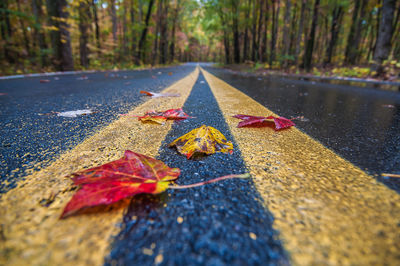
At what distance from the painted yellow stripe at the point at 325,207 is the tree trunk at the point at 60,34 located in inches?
395

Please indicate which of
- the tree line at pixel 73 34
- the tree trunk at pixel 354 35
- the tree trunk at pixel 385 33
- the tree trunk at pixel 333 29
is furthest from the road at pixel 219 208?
the tree trunk at pixel 354 35

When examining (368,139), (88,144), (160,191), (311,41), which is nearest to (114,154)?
(88,144)

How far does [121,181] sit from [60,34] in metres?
10.2

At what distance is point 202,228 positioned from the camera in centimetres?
53

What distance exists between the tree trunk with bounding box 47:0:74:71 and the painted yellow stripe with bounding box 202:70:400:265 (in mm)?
10035

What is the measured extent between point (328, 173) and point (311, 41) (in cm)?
1169

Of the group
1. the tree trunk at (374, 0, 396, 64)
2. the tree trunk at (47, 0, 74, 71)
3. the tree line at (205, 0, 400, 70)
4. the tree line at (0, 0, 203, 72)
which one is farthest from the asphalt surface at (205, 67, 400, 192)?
the tree trunk at (47, 0, 74, 71)

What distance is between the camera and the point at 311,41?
10.2 metres

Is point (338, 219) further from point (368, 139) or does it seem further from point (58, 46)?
point (58, 46)

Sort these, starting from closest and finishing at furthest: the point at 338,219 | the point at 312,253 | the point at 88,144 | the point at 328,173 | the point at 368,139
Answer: the point at 312,253, the point at 338,219, the point at 328,173, the point at 88,144, the point at 368,139

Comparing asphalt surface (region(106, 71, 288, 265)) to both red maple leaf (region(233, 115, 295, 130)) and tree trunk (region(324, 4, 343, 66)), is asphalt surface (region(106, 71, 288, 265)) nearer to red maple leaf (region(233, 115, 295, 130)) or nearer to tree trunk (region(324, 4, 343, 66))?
red maple leaf (region(233, 115, 295, 130))

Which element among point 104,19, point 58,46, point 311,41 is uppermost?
point 104,19

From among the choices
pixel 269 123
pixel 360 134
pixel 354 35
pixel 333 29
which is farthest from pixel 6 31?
pixel 354 35

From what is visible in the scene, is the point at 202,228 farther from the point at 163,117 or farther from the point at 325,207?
the point at 163,117
